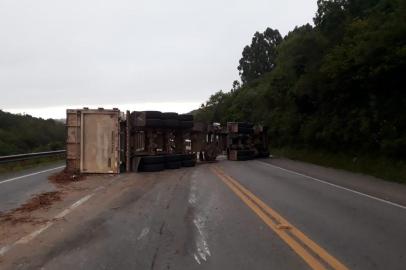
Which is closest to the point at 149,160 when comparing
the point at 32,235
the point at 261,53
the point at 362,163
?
the point at 362,163

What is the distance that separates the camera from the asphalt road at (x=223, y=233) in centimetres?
702

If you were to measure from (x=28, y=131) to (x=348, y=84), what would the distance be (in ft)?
159

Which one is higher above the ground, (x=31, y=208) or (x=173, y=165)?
(x=173, y=165)

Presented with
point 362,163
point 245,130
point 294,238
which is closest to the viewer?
point 294,238

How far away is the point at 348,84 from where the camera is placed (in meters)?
29.8

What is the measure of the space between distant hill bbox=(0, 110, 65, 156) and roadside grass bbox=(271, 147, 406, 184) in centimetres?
3528

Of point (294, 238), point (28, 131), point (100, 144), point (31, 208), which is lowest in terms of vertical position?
point (294, 238)

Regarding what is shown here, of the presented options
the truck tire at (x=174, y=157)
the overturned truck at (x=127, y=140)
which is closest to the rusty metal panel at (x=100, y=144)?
the overturned truck at (x=127, y=140)

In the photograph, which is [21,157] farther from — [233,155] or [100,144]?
[233,155]

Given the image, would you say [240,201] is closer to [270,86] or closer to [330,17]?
[330,17]

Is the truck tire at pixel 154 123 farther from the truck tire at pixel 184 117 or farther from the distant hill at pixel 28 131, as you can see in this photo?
the distant hill at pixel 28 131

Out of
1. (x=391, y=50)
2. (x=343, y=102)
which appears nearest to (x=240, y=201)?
(x=391, y=50)

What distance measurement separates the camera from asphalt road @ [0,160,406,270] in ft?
23.0

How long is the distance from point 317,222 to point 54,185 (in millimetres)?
9846
